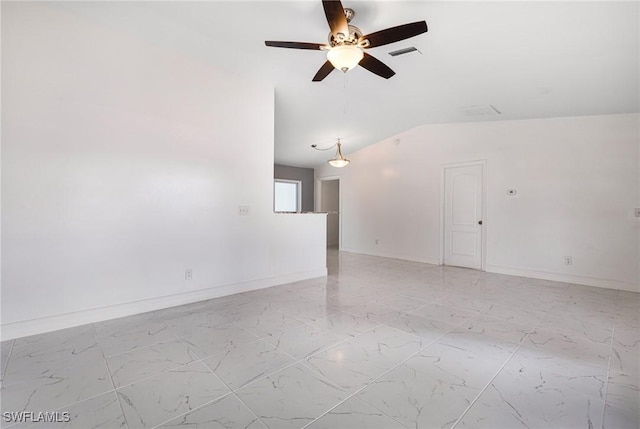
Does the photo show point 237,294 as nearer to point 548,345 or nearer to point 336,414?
point 336,414

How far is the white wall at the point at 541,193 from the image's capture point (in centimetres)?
428

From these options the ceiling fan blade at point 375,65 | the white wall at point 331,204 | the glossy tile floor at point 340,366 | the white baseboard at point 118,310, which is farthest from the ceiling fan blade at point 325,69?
the white wall at point 331,204

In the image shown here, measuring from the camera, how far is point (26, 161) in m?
2.59

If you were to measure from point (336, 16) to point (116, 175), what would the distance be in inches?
99.7

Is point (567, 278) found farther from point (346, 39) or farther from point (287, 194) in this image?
point (287, 194)

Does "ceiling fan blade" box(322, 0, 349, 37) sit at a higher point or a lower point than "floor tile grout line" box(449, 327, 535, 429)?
higher

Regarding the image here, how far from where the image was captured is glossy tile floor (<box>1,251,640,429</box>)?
64.5 inches

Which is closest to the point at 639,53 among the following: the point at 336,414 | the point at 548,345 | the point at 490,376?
the point at 548,345

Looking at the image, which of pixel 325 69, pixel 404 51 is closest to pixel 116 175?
pixel 325 69

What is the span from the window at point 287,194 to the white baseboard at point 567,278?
17.1 ft

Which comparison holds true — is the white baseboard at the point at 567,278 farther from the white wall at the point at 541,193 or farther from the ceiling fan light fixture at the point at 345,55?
the ceiling fan light fixture at the point at 345,55

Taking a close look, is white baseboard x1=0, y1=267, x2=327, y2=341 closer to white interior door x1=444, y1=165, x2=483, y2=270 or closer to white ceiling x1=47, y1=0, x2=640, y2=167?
white ceiling x1=47, y1=0, x2=640, y2=167
